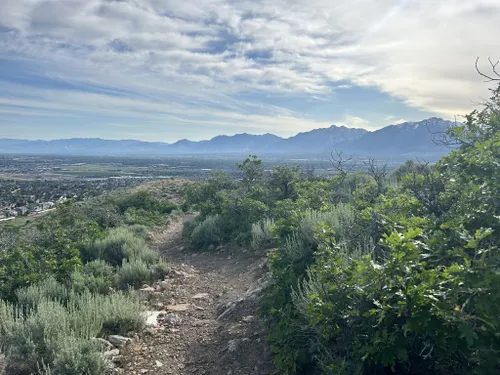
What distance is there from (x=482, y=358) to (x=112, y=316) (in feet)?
13.3

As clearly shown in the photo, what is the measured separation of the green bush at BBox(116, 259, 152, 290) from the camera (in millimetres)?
6532

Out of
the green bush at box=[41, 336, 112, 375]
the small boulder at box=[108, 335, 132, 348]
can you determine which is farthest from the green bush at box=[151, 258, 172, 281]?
the green bush at box=[41, 336, 112, 375]

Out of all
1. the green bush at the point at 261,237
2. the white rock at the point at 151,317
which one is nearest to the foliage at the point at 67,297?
the white rock at the point at 151,317

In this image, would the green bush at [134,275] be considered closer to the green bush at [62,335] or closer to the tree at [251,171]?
the green bush at [62,335]

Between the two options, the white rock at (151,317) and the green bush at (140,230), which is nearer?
the white rock at (151,317)

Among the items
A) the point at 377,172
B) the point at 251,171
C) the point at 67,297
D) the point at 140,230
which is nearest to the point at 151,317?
the point at 67,297

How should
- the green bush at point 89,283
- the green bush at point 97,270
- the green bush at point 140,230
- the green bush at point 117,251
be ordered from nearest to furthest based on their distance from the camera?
the green bush at point 89,283, the green bush at point 97,270, the green bush at point 117,251, the green bush at point 140,230

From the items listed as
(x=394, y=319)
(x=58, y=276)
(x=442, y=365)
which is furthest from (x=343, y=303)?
(x=58, y=276)

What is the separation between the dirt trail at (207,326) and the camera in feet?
13.2

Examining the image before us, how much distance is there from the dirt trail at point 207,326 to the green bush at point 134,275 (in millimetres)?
443

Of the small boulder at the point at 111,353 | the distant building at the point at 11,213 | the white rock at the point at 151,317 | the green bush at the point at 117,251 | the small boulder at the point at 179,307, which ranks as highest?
the green bush at the point at 117,251

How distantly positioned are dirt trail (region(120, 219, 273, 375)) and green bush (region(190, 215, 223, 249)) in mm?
1376

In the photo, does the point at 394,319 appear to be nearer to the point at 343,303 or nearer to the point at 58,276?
the point at 343,303

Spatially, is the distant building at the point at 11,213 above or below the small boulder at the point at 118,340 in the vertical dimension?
below
